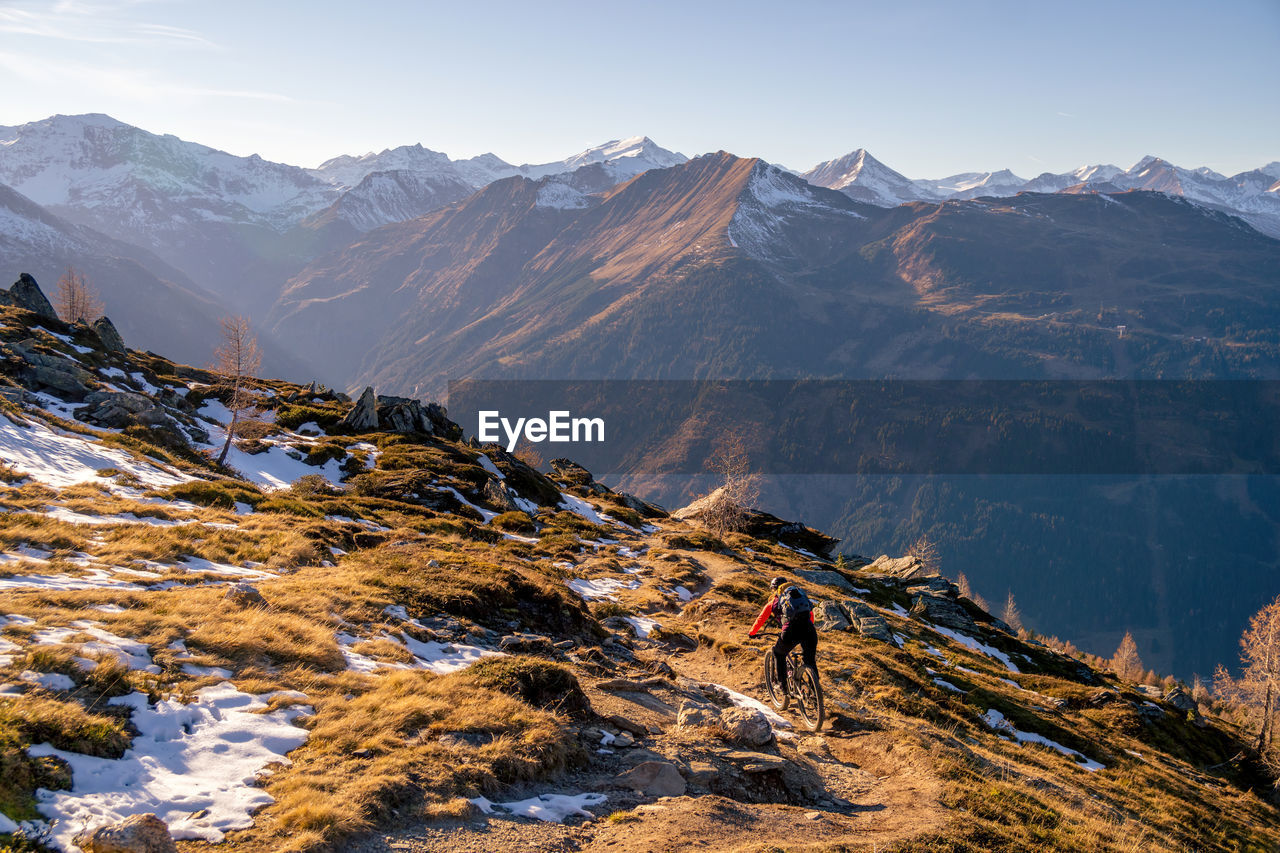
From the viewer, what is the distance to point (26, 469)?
77.6 ft

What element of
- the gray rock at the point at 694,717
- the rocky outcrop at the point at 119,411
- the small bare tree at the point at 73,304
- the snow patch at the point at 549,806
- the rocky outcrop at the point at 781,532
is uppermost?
the small bare tree at the point at 73,304

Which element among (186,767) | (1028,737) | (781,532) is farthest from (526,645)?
(781,532)

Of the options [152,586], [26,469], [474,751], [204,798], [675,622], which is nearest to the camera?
[204,798]

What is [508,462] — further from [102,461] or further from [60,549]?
[60,549]

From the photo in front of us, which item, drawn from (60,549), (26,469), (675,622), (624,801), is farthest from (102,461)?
(624,801)

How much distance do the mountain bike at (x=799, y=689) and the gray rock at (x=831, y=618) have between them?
43.3 feet

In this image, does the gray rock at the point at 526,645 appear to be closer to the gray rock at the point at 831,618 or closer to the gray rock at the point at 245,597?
the gray rock at the point at 245,597

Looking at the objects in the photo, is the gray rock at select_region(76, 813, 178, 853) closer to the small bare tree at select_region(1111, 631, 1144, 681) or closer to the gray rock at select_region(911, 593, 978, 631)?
the gray rock at select_region(911, 593, 978, 631)

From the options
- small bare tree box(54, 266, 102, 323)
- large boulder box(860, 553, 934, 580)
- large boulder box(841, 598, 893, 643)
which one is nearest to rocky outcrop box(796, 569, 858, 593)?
large boulder box(841, 598, 893, 643)

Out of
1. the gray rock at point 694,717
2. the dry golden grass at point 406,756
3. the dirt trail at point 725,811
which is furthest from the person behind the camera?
the gray rock at point 694,717

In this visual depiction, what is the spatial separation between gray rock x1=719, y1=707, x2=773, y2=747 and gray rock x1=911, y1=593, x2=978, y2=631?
1822 inches

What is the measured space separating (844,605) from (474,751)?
27833 millimetres

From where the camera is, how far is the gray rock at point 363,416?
59219 millimetres

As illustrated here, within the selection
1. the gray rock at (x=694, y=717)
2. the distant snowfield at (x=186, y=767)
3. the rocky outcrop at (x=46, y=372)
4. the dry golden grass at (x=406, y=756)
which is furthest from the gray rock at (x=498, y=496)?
the distant snowfield at (x=186, y=767)
